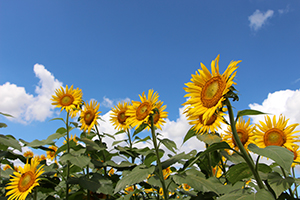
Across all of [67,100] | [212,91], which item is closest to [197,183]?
[212,91]

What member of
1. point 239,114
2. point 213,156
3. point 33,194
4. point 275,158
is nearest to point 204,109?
point 239,114

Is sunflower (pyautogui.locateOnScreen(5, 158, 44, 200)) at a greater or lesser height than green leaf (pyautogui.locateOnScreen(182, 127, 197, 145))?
lesser

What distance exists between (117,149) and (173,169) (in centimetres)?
113

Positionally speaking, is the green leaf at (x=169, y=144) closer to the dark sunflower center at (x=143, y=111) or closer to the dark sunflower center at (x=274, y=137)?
the dark sunflower center at (x=143, y=111)

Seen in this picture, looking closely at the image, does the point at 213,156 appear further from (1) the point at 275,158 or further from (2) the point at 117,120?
(2) the point at 117,120

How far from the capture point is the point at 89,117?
4148 millimetres

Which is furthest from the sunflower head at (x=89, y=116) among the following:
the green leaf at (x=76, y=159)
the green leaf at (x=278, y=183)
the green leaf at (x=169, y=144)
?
the green leaf at (x=278, y=183)

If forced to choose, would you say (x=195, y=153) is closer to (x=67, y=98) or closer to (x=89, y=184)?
(x=89, y=184)

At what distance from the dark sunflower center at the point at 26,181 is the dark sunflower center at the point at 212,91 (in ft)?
9.02

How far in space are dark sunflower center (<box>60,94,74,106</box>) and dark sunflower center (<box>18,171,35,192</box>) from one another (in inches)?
55.0

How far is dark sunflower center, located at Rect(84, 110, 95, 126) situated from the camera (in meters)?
4.15

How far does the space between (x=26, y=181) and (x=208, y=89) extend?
2941 mm

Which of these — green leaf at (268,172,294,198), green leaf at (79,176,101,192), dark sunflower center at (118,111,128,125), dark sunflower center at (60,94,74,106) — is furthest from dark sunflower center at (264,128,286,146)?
dark sunflower center at (60,94,74,106)

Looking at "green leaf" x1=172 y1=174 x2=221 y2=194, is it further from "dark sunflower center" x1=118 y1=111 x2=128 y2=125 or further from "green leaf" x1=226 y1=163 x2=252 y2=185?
"dark sunflower center" x1=118 y1=111 x2=128 y2=125
